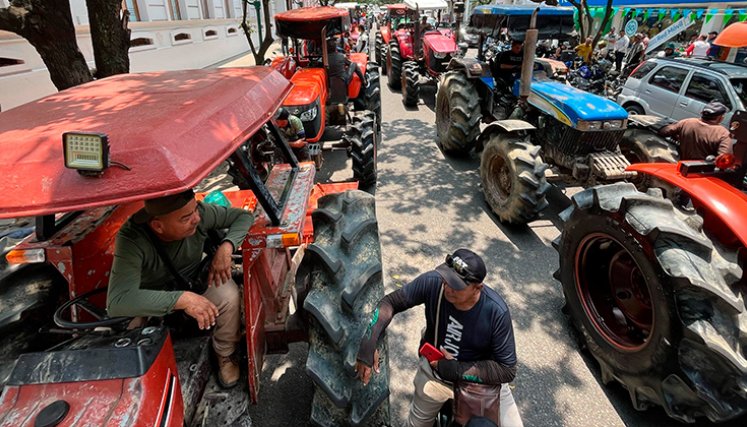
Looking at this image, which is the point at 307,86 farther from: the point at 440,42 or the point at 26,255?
the point at 440,42

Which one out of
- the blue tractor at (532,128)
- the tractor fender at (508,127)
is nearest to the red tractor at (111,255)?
the blue tractor at (532,128)

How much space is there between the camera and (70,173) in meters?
1.28

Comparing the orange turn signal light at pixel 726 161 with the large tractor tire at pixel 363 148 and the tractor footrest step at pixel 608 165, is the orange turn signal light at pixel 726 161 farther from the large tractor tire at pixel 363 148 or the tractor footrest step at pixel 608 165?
the large tractor tire at pixel 363 148

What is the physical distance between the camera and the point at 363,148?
18.8ft

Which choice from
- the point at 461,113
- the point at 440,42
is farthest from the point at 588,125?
the point at 440,42

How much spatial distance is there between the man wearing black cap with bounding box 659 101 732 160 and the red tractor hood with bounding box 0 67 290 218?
16.2ft

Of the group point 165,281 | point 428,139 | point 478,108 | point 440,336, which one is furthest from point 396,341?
point 428,139

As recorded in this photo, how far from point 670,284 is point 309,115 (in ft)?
14.8

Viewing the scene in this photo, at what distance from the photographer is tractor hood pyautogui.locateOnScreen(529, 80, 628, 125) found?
16.1 feet

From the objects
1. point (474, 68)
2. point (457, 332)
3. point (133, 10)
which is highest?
point (133, 10)

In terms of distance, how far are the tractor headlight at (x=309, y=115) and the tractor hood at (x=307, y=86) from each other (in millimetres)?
119

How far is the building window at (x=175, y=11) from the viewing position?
14336 mm

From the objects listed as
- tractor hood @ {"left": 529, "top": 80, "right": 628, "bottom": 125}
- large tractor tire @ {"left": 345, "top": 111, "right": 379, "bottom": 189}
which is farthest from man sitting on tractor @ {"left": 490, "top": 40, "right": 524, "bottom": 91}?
large tractor tire @ {"left": 345, "top": 111, "right": 379, "bottom": 189}

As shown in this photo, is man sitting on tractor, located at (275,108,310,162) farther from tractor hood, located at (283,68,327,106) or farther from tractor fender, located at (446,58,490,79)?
tractor fender, located at (446,58,490,79)
